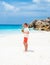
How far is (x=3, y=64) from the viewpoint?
886 cm

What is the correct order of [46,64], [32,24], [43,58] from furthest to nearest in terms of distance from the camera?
1. [32,24]
2. [43,58]
3. [46,64]

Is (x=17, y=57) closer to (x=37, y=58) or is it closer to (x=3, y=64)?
(x=37, y=58)

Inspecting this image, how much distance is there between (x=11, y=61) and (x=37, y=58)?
1212 millimetres

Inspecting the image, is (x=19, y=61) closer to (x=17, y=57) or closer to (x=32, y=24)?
(x=17, y=57)

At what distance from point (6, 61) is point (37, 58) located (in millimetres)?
1371

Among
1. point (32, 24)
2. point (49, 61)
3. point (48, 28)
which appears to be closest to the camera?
point (49, 61)

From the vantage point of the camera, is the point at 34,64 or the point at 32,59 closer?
the point at 34,64

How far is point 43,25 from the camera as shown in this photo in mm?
46344

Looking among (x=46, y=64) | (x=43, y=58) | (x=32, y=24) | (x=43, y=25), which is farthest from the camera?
(x=32, y=24)

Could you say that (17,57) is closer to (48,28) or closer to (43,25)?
(48,28)

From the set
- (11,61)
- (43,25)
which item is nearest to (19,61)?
(11,61)

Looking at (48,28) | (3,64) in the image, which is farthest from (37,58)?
(48,28)

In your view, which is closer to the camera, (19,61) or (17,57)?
(19,61)

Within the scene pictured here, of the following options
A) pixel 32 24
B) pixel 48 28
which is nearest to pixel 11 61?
pixel 48 28
